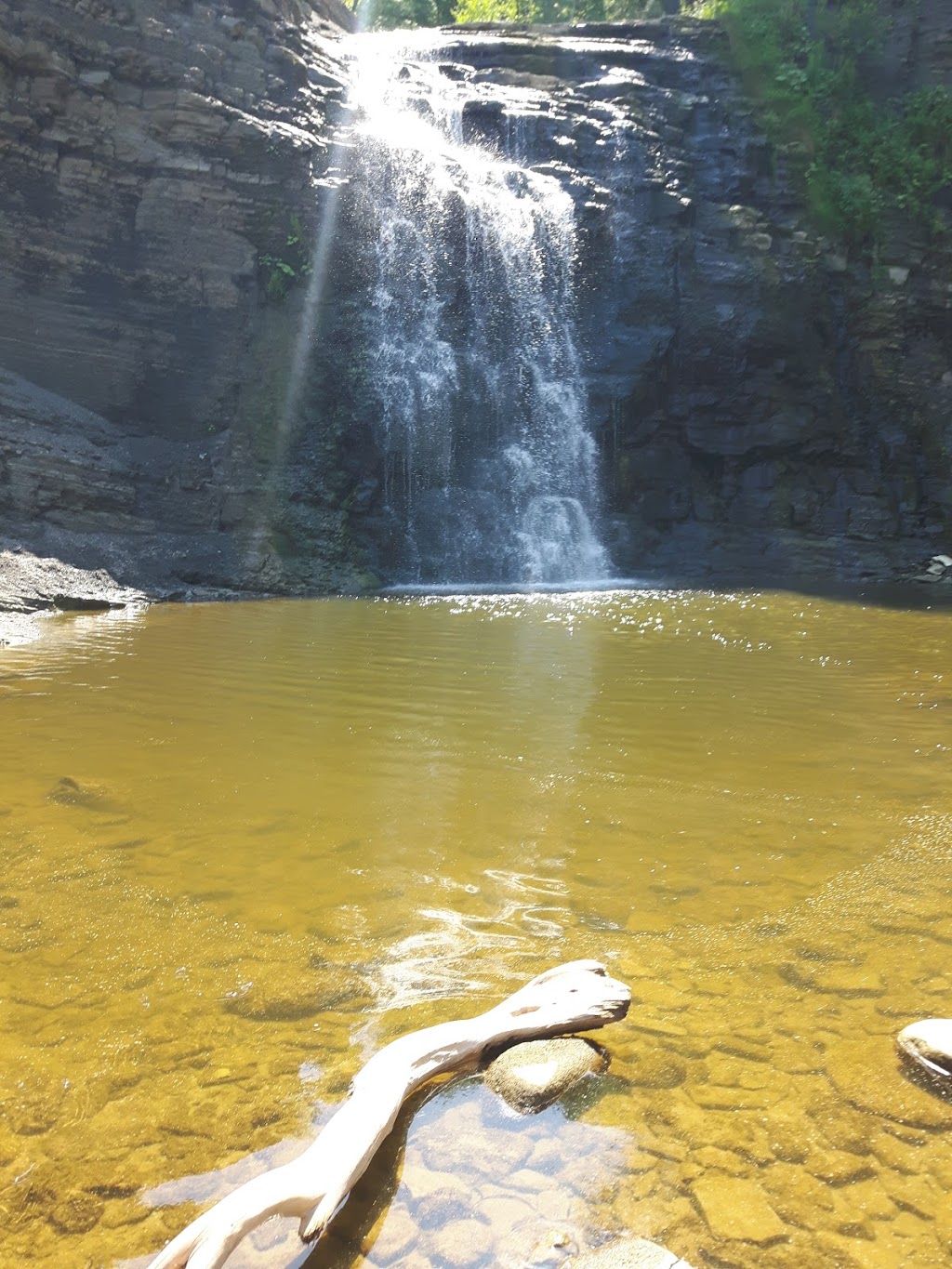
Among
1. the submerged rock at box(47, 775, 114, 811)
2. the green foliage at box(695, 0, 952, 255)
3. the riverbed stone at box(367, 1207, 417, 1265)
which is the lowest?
the riverbed stone at box(367, 1207, 417, 1265)

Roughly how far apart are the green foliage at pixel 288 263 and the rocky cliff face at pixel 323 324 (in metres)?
0.07

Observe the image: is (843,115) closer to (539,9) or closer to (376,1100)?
(539,9)

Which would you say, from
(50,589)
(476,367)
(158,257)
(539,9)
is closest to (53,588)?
(50,589)

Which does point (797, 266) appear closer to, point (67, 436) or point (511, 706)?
point (67, 436)

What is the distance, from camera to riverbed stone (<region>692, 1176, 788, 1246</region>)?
1.90 metres

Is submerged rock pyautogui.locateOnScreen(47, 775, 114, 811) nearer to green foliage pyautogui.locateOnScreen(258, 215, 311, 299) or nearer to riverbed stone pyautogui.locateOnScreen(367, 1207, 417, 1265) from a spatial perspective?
riverbed stone pyautogui.locateOnScreen(367, 1207, 417, 1265)

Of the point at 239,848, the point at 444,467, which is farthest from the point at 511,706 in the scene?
the point at 444,467

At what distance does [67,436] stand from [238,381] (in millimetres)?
3728

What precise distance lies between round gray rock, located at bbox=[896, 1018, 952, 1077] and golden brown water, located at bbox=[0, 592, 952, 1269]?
88 millimetres

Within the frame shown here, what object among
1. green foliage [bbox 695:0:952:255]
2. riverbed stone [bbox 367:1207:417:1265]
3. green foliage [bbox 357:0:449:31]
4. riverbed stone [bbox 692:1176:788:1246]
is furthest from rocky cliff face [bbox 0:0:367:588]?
green foliage [bbox 357:0:449:31]

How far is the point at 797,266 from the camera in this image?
1995 centimetres

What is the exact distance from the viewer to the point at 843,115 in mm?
22250

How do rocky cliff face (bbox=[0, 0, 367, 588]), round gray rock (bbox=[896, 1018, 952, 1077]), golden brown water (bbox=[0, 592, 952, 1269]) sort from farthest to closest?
1. rocky cliff face (bbox=[0, 0, 367, 588])
2. round gray rock (bbox=[896, 1018, 952, 1077])
3. golden brown water (bbox=[0, 592, 952, 1269])

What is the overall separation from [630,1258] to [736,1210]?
316 mm
